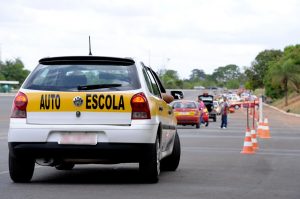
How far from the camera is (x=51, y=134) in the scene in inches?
438

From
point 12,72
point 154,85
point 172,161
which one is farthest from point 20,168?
point 12,72

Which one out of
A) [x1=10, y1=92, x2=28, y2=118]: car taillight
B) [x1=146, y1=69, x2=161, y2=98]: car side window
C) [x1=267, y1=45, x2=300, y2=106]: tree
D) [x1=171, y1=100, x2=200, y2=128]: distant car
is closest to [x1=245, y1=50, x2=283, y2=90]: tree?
[x1=267, y1=45, x2=300, y2=106]: tree

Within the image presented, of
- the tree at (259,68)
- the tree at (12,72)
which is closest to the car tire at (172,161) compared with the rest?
the tree at (259,68)

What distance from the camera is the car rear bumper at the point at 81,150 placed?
11.0 meters

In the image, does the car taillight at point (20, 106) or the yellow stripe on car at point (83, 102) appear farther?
the car taillight at point (20, 106)

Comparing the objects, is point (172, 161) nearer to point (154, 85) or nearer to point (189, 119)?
point (154, 85)

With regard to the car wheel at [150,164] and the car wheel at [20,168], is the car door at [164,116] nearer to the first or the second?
the car wheel at [150,164]

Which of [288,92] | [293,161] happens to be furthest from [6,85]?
[293,161]

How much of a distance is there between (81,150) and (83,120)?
411mm

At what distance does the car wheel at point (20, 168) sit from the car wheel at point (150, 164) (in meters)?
1.57

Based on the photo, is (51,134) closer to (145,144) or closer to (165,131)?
(145,144)

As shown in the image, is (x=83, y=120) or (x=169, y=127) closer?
(x=83, y=120)

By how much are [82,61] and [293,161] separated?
767 cm

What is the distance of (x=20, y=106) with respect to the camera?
37.0 feet
